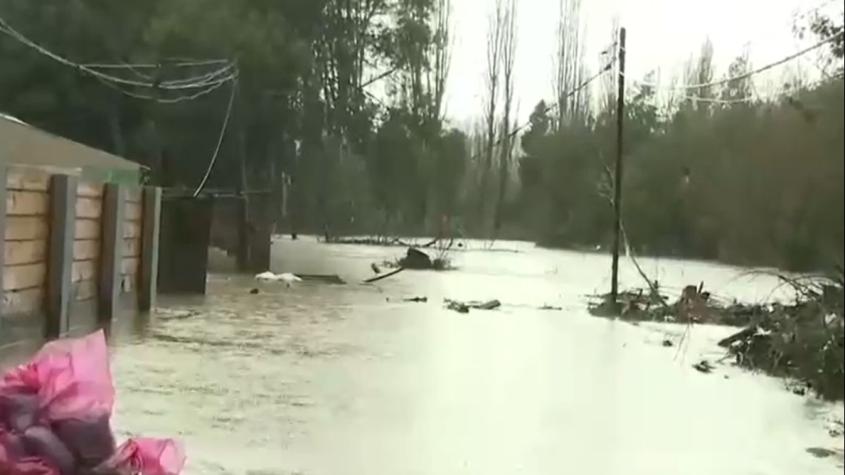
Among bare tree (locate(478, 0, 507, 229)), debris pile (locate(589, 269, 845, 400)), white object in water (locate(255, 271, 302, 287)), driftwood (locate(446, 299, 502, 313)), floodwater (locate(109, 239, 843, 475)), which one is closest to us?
debris pile (locate(589, 269, 845, 400))

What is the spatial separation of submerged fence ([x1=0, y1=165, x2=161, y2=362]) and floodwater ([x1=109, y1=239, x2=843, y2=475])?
124mm

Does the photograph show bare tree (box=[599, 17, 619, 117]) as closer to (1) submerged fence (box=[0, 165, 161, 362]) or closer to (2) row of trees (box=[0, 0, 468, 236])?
(2) row of trees (box=[0, 0, 468, 236])

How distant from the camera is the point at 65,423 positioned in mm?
1220

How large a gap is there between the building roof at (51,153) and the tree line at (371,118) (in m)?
0.02

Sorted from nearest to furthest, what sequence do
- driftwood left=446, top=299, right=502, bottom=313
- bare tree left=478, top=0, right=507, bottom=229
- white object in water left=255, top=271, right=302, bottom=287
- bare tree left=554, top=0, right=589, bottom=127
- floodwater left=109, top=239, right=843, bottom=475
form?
floodwater left=109, top=239, right=843, bottom=475 < bare tree left=554, top=0, right=589, bottom=127 < bare tree left=478, top=0, right=507, bottom=229 < driftwood left=446, top=299, right=502, bottom=313 < white object in water left=255, top=271, right=302, bottom=287

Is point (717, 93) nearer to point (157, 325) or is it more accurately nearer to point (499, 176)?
point (499, 176)

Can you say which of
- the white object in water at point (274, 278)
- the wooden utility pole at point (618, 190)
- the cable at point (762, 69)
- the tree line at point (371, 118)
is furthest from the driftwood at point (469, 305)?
the cable at point (762, 69)

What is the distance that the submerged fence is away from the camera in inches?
64.4

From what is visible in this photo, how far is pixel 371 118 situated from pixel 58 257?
52 cm

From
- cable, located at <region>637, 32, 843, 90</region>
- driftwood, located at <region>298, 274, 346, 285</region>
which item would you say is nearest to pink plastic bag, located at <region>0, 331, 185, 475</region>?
driftwood, located at <region>298, 274, 346, 285</region>

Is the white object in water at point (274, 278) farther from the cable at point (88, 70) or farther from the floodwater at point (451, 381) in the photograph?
the cable at point (88, 70)

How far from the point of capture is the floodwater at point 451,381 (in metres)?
1.30

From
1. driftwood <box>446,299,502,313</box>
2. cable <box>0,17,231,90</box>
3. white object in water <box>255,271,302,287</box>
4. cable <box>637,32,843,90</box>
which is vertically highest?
cable <box>0,17,231,90</box>

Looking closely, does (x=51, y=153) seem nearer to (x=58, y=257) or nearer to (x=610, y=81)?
(x=58, y=257)
